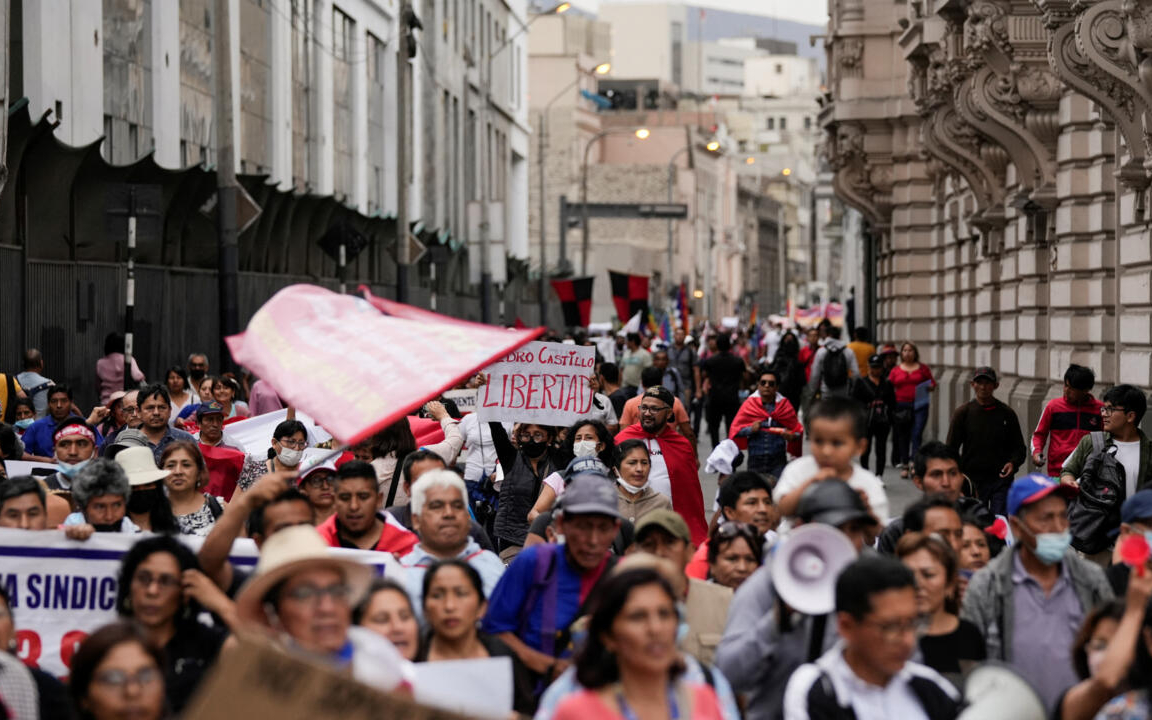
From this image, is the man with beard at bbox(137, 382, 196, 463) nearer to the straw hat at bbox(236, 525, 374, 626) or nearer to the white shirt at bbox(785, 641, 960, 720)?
the straw hat at bbox(236, 525, 374, 626)

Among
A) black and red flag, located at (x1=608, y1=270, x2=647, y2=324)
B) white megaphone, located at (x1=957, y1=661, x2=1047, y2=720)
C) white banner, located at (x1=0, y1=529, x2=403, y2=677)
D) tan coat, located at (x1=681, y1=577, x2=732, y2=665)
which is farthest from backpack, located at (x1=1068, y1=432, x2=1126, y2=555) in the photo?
black and red flag, located at (x1=608, y1=270, x2=647, y2=324)

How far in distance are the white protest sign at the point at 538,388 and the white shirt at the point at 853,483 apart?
6295mm

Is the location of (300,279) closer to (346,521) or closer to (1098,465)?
(1098,465)

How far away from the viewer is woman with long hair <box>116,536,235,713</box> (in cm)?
679

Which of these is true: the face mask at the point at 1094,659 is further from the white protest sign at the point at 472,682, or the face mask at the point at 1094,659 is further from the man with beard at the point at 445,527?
the man with beard at the point at 445,527

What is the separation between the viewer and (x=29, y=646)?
8172 millimetres

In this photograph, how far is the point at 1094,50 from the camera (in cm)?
1528

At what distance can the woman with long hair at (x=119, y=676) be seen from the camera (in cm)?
570

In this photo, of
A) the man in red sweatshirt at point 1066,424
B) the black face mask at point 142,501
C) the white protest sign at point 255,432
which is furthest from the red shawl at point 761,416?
the black face mask at point 142,501

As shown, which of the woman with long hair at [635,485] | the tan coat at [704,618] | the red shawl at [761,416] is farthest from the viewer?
the red shawl at [761,416]

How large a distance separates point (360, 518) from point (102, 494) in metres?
1.05

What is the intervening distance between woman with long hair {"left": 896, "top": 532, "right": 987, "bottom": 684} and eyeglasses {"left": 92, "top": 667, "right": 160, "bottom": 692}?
247 centimetres

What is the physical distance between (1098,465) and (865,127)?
26137mm

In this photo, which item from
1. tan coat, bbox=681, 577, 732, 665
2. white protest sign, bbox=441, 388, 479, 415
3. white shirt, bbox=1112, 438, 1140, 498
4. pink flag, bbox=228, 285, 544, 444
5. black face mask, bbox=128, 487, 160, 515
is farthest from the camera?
white protest sign, bbox=441, 388, 479, 415
